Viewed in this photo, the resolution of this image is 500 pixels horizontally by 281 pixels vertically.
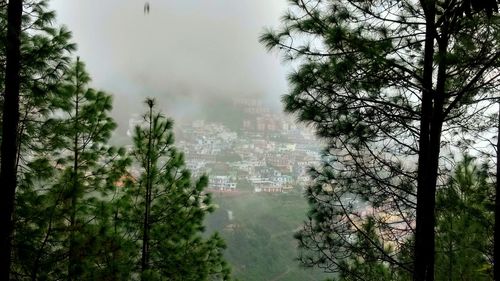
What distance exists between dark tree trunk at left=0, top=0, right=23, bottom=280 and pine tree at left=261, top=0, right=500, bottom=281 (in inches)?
96.7

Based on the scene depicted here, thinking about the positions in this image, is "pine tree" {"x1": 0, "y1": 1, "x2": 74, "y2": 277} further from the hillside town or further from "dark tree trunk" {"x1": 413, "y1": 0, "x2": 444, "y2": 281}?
the hillside town

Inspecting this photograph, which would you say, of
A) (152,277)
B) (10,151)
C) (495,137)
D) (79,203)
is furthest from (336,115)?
(79,203)

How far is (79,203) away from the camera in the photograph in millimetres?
6672

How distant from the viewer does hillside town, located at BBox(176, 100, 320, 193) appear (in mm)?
106250

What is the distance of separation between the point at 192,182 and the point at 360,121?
432cm

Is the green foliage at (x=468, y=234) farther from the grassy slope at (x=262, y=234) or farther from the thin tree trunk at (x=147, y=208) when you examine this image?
the grassy slope at (x=262, y=234)

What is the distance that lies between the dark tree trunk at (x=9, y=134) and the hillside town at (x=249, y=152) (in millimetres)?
78889

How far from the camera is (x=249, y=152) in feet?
476

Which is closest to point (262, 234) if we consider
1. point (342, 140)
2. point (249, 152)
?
point (342, 140)

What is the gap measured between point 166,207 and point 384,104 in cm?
459

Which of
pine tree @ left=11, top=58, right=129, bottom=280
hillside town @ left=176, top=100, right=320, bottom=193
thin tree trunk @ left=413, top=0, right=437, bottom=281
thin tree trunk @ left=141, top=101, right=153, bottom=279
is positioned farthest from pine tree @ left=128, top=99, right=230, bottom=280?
hillside town @ left=176, top=100, right=320, bottom=193

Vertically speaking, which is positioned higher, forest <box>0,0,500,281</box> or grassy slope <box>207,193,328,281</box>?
forest <box>0,0,500,281</box>

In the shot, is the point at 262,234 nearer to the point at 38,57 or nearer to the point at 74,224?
the point at 74,224

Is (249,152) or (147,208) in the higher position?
(249,152)
